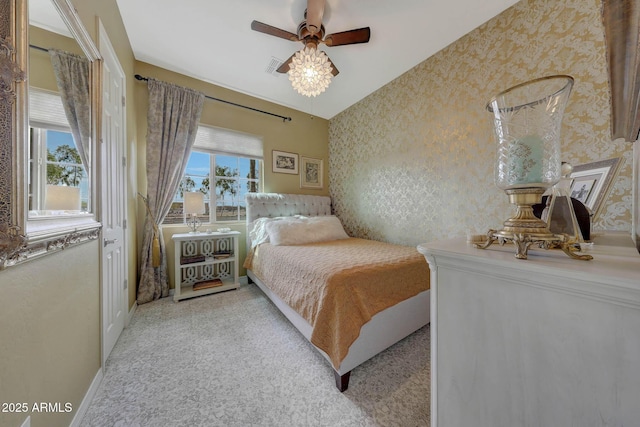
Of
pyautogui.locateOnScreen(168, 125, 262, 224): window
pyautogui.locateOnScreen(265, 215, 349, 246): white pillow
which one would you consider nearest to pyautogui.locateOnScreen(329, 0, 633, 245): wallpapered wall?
pyautogui.locateOnScreen(265, 215, 349, 246): white pillow

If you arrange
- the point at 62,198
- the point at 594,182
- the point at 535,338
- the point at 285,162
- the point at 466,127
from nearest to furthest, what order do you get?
1. the point at 535,338
2. the point at 594,182
3. the point at 62,198
4. the point at 466,127
5. the point at 285,162

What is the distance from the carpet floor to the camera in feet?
3.79

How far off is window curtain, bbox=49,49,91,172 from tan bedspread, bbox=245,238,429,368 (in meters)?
1.54

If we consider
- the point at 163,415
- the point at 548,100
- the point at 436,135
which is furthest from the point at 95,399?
the point at 436,135

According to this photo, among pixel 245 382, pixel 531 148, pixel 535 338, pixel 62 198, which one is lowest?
pixel 245 382

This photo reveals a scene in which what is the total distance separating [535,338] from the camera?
49 cm

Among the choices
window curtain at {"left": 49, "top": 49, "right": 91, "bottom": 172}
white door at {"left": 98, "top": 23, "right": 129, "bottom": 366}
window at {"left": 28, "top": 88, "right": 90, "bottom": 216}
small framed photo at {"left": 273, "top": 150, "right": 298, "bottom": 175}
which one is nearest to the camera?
window at {"left": 28, "top": 88, "right": 90, "bottom": 216}

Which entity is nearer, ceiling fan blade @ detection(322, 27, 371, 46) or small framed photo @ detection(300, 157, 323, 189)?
ceiling fan blade @ detection(322, 27, 371, 46)

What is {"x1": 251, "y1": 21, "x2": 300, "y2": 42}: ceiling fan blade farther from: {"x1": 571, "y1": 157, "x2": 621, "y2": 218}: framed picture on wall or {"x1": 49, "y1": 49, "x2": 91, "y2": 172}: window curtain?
{"x1": 571, "y1": 157, "x2": 621, "y2": 218}: framed picture on wall

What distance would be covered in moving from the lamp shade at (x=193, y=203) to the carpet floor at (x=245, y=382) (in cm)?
120

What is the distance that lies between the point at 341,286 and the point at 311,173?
2.76m

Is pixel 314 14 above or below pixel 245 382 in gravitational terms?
above

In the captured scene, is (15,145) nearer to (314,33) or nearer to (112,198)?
(112,198)

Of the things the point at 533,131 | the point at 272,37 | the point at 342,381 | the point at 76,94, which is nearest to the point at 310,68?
the point at 272,37
